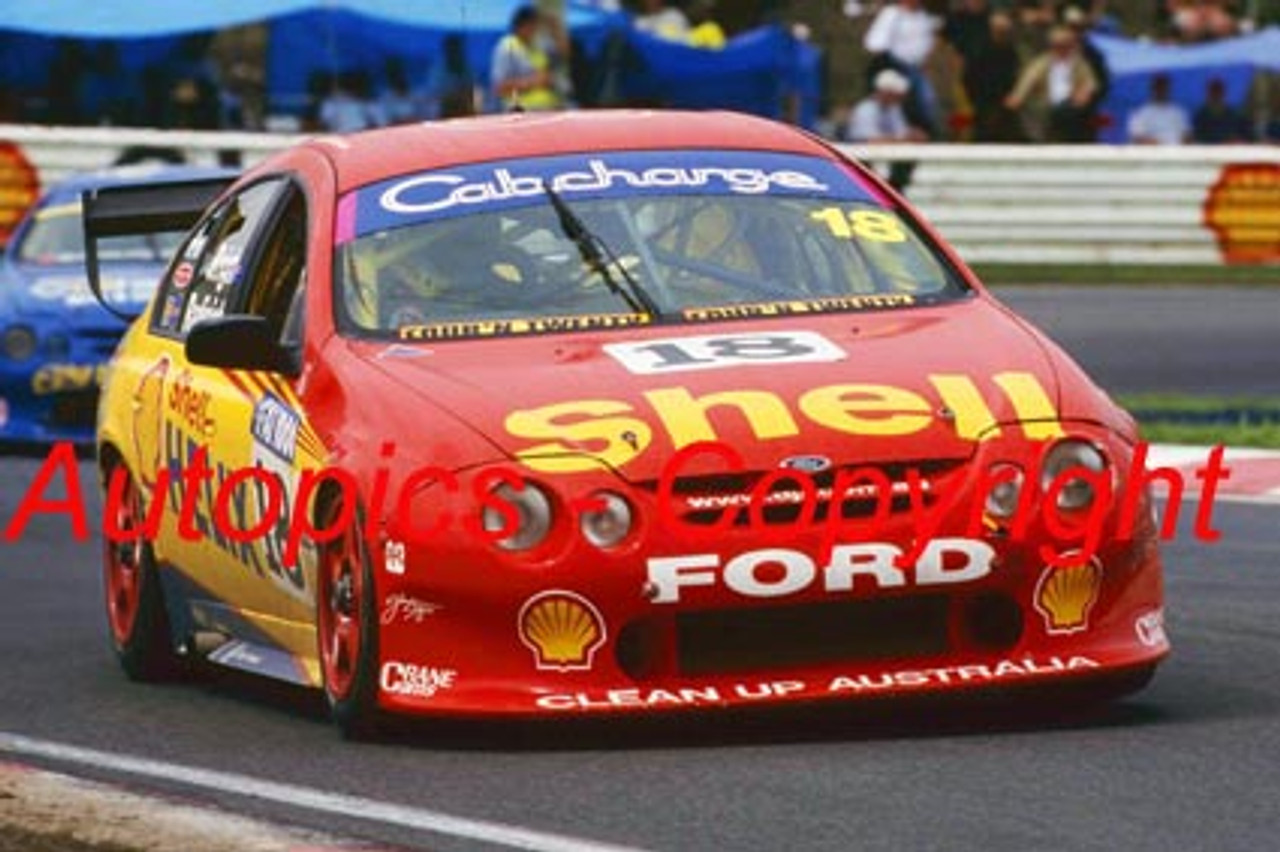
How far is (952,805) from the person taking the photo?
6625 mm

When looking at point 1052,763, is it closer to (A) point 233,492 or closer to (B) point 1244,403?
(A) point 233,492

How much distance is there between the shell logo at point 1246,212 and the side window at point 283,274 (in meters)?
17.0

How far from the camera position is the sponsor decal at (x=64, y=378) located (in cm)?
1734

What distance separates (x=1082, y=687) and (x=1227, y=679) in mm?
776

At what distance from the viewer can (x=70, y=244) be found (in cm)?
1852

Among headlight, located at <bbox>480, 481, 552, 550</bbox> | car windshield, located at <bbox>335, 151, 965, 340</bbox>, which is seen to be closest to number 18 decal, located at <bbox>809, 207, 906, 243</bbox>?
car windshield, located at <bbox>335, 151, 965, 340</bbox>

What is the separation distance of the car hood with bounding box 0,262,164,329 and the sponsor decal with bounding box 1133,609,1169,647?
31.9 feet

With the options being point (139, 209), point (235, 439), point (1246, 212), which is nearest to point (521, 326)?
point (235, 439)

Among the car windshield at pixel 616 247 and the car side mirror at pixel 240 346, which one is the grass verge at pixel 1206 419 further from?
the car side mirror at pixel 240 346

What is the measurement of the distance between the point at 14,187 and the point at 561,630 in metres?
19.0

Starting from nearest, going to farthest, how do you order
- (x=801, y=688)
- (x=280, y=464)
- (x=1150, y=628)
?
1. (x=801, y=688)
2. (x=1150, y=628)
3. (x=280, y=464)

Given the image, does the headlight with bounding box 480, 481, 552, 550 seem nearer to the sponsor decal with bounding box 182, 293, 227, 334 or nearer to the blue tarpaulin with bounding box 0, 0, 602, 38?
the sponsor decal with bounding box 182, 293, 227, 334

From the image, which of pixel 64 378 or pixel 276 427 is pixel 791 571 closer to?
pixel 276 427

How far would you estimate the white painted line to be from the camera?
636 cm
